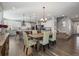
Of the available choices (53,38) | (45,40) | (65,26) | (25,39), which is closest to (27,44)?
(25,39)

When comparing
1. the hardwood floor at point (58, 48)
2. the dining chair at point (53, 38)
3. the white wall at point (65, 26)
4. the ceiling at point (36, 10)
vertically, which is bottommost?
the hardwood floor at point (58, 48)

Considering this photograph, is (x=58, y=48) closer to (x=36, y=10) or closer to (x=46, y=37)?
(x=46, y=37)

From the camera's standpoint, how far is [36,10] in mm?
2566

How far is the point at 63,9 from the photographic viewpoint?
2.57m

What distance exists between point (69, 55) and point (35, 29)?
762 millimetres

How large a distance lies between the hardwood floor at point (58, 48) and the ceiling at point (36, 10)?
1.36ft

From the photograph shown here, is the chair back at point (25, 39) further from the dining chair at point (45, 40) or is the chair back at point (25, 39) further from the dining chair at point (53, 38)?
the dining chair at point (53, 38)

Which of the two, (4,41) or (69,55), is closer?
(4,41)

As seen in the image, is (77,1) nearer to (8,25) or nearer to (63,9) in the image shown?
(63,9)

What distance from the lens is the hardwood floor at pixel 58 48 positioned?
254cm

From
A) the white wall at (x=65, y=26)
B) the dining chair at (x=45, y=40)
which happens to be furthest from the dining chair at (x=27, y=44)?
the white wall at (x=65, y=26)

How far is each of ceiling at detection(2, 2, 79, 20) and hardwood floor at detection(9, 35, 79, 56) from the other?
0.41m

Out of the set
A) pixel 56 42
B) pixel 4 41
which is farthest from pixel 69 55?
pixel 4 41

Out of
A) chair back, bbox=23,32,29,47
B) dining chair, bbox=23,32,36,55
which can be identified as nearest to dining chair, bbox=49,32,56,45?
dining chair, bbox=23,32,36,55
